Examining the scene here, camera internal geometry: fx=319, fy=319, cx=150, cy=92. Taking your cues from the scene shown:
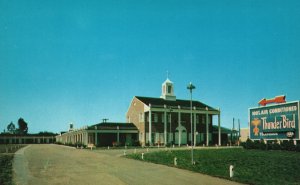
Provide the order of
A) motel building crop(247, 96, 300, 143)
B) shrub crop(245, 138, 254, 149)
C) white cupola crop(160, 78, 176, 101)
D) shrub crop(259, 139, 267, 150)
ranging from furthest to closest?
1. white cupola crop(160, 78, 176, 101)
2. shrub crop(245, 138, 254, 149)
3. shrub crop(259, 139, 267, 150)
4. motel building crop(247, 96, 300, 143)

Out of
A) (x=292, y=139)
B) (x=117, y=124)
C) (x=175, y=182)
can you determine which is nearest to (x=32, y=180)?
(x=175, y=182)

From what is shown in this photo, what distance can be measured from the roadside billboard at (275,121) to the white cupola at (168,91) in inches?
980

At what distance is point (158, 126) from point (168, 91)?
10.1 m

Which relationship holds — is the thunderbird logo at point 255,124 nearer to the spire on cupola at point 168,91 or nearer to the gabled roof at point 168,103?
the gabled roof at point 168,103

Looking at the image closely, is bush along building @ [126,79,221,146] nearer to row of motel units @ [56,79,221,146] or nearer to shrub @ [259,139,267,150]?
row of motel units @ [56,79,221,146]

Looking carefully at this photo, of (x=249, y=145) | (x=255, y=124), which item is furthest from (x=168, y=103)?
(x=249, y=145)

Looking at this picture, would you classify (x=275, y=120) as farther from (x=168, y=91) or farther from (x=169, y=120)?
(x=168, y=91)

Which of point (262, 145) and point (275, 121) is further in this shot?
point (262, 145)

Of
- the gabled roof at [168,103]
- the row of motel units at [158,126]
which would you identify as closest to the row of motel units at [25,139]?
the row of motel units at [158,126]

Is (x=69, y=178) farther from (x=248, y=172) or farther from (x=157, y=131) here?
(x=157, y=131)

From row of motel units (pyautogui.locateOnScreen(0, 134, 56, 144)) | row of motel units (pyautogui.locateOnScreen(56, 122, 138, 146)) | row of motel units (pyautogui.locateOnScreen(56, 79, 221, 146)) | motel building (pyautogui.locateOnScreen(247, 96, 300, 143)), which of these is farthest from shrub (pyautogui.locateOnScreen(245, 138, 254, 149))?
row of motel units (pyautogui.locateOnScreen(0, 134, 56, 144))

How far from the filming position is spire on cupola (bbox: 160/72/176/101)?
64250 millimetres

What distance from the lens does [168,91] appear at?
212ft

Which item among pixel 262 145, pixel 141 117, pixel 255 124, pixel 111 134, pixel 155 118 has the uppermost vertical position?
pixel 141 117
